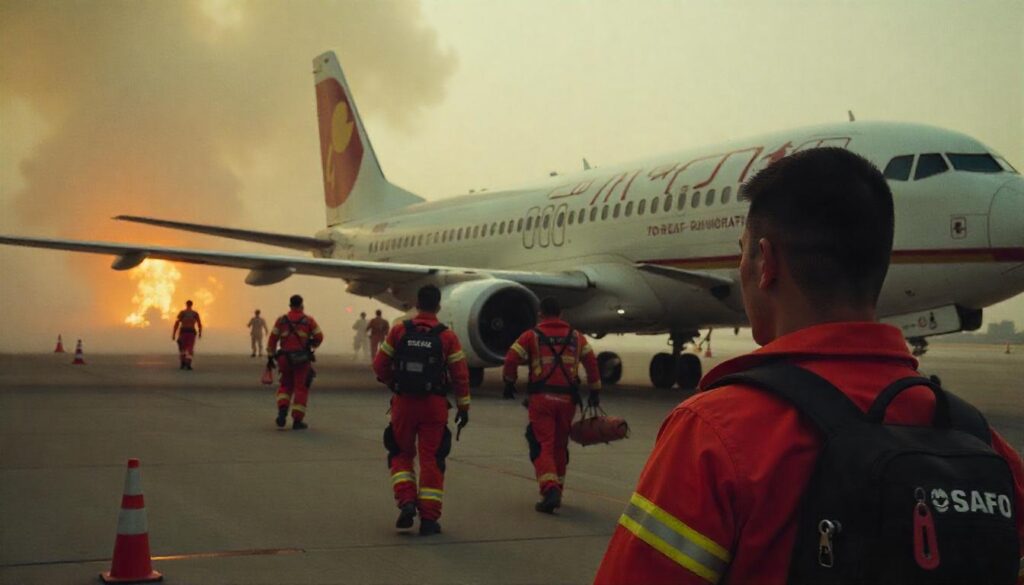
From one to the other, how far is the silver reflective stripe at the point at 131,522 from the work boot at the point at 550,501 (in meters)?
2.86

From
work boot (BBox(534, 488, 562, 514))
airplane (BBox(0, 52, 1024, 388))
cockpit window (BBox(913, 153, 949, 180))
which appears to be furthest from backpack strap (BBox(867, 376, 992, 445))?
cockpit window (BBox(913, 153, 949, 180))

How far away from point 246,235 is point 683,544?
22.7 metres

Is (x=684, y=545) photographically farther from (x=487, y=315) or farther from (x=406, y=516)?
(x=487, y=315)

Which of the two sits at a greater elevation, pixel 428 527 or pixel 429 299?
pixel 429 299

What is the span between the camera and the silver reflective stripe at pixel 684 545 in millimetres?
1595

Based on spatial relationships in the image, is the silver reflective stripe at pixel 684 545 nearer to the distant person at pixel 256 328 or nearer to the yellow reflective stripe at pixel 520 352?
the yellow reflective stripe at pixel 520 352

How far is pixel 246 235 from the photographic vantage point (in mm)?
23547

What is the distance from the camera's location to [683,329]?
18016mm

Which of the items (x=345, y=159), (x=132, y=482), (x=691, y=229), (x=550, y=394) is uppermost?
(x=345, y=159)

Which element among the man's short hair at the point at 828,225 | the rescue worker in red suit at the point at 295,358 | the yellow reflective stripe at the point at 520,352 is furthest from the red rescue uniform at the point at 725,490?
the rescue worker in red suit at the point at 295,358

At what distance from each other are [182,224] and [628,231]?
9.47 metres

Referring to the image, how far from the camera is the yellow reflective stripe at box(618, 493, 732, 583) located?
5.23 ft

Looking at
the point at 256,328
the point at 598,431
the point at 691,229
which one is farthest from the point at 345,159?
the point at 598,431

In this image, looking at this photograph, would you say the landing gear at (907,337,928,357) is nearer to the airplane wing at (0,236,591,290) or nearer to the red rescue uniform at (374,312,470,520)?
the airplane wing at (0,236,591,290)
